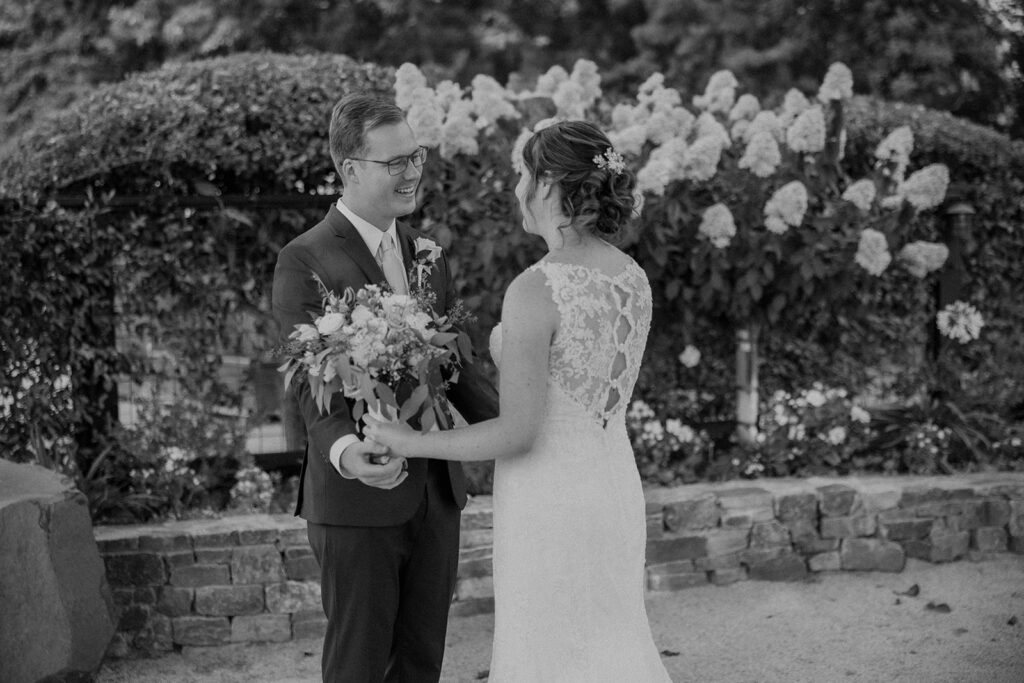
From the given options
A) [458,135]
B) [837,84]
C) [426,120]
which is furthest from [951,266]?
[426,120]

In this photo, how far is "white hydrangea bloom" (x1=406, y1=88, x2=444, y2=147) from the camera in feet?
16.5

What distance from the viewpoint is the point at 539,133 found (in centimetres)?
266

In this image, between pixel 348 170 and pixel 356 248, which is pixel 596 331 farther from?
pixel 348 170

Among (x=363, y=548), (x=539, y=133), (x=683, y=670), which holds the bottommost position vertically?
(x=683, y=670)

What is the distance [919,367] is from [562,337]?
4.36 m

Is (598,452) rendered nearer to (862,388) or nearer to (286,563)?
(286,563)

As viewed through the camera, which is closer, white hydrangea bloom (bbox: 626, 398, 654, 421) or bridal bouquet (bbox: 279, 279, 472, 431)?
bridal bouquet (bbox: 279, 279, 472, 431)

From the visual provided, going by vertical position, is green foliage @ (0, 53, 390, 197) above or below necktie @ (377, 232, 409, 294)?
above

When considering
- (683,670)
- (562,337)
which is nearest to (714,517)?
(683,670)

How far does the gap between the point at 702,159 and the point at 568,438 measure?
290 centimetres

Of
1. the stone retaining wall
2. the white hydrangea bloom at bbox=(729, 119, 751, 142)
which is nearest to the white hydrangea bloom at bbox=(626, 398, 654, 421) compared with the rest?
the stone retaining wall

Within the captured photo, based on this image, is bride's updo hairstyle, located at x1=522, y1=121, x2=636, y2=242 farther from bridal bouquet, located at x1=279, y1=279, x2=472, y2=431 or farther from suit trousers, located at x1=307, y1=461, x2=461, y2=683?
suit trousers, located at x1=307, y1=461, x2=461, y2=683

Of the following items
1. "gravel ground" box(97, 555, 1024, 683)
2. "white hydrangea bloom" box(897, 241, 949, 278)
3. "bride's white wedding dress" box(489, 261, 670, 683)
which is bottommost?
"gravel ground" box(97, 555, 1024, 683)

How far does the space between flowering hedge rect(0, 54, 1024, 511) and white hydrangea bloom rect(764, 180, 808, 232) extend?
2cm
